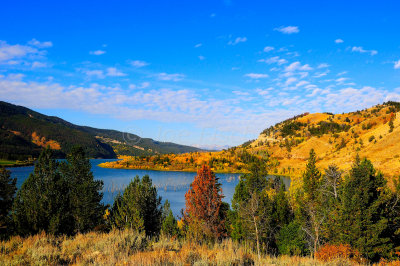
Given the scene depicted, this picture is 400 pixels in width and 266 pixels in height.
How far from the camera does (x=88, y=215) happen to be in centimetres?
2923

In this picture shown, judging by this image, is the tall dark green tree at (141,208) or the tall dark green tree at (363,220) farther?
the tall dark green tree at (141,208)

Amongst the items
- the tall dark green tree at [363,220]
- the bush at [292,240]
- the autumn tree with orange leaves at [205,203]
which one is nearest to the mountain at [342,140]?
the bush at [292,240]

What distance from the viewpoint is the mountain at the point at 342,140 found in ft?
216

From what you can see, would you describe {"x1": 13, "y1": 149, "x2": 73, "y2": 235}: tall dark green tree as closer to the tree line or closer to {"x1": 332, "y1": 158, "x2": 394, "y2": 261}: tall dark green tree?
the tree line

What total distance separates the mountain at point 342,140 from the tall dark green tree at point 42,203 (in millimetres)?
61324

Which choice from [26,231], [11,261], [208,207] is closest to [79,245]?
[11,261]

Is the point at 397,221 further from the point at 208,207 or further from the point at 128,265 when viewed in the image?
the point at 128,265

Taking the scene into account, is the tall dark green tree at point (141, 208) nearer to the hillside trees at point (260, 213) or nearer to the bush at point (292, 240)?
the hillside trees at point (260, 213)

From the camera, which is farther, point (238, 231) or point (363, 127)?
point (363, 127)

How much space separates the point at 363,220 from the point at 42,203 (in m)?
33.2

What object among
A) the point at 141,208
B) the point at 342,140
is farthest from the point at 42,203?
the point at 342,140

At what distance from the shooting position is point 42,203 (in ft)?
80.4

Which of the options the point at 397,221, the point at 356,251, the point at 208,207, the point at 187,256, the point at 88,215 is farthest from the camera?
the point at 208,207

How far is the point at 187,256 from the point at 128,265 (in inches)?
77.2
